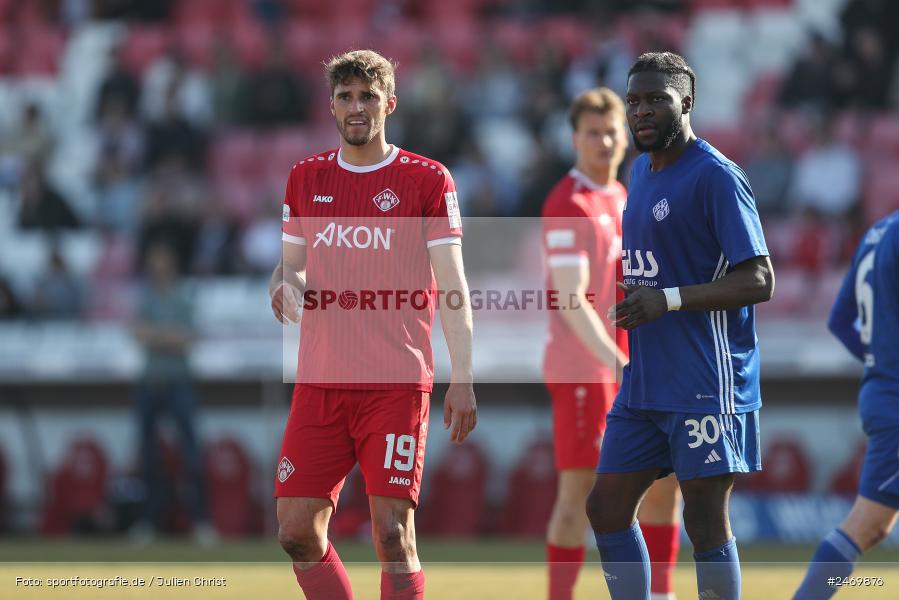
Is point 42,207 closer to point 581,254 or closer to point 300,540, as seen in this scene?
point 581,254

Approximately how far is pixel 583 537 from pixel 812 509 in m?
4.60

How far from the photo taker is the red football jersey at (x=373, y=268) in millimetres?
4965

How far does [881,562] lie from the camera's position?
8.81 meters

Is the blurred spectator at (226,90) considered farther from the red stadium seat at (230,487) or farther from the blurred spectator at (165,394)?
the red stadium seat at (230,487)

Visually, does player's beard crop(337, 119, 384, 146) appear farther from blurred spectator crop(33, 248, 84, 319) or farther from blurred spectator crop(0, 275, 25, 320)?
blurred spectator crop(0, 275, 25, 320)

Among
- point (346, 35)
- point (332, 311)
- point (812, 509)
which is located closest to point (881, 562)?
point (812, 509)

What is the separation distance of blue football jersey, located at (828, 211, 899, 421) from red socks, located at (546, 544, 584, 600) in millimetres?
1519

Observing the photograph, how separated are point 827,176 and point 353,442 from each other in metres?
8.13

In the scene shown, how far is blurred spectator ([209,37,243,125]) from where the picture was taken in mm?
14188

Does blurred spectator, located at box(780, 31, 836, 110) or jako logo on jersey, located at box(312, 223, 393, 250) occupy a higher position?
blurred spectator, located at box(780, 31, 836, 110)

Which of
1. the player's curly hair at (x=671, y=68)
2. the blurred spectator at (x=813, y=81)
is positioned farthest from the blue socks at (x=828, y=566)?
the blurred spectator at (x=813, y=81)

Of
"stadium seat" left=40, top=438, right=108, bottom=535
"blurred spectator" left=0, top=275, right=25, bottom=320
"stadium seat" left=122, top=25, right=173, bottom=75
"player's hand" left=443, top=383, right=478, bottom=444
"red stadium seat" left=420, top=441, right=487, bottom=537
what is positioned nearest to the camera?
"player's hand" left=443, top=383, right=478, bottom=444

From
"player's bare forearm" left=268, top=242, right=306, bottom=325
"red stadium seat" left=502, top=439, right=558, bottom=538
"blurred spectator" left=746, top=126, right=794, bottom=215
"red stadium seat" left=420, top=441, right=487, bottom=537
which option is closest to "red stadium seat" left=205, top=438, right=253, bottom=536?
"red stadium seat" left=420, top=441, right=487, bottom=537

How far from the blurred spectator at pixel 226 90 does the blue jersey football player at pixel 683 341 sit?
9979mm
